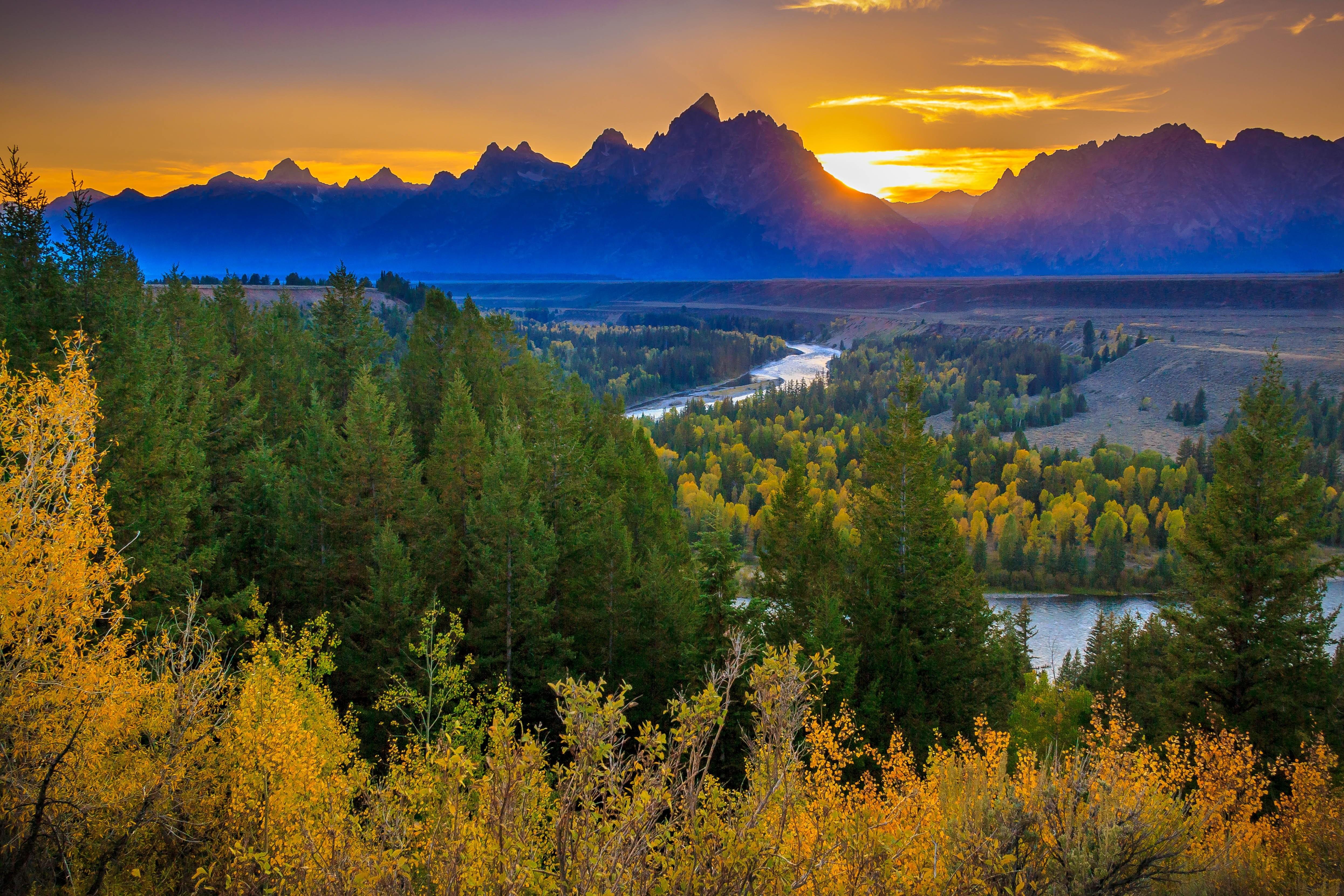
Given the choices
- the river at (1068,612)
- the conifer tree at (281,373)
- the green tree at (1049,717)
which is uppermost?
the conifer tree at (281,373)

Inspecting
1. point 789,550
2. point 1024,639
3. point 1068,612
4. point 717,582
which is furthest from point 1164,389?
point 717,582

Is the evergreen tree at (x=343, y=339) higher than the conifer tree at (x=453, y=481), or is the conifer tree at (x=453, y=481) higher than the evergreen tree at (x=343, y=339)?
the evergreen tree at (x=343, y=339)

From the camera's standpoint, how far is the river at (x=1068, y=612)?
71.9 meters

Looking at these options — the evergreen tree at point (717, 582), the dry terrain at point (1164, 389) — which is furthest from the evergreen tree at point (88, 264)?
the dry terrain at point (1164, 389)

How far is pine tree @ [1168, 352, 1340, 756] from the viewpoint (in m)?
26.3

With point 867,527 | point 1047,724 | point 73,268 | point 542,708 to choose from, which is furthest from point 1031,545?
point 73,268

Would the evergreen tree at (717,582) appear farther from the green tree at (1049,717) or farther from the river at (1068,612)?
the river at (1068,612)

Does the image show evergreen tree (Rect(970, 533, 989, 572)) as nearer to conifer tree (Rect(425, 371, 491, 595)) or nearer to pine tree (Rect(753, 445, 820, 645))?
pine tree (Rect(753, 445, 820, 645))

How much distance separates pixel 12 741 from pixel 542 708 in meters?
18.2

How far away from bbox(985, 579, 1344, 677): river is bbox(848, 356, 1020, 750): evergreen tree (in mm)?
42459

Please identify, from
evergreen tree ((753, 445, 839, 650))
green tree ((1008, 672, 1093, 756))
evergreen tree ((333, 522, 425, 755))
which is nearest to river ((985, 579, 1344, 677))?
green tree ((1008, 672, 1093, 756))

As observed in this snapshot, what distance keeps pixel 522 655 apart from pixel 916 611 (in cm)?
1549

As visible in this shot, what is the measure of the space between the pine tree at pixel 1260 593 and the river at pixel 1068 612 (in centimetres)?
4403

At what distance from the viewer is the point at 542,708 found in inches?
1225
